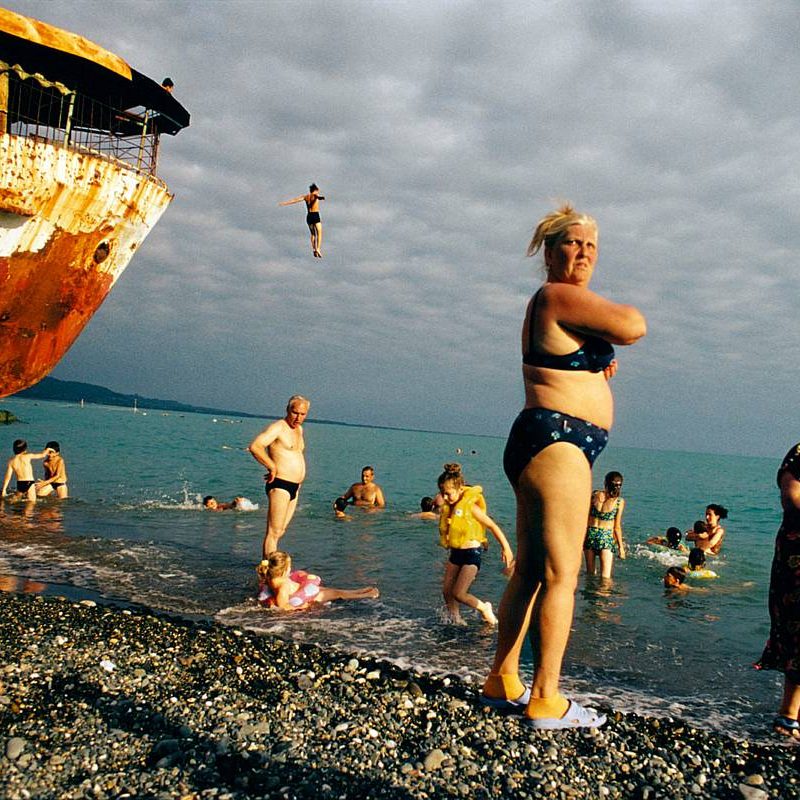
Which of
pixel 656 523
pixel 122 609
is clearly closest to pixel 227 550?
pixel 122 609

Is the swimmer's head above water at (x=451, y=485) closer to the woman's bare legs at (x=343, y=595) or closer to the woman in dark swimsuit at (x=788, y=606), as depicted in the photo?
the woman's bare legs at (x=343, y=595)

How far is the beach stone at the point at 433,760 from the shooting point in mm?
3207

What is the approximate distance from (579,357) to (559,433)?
43cm

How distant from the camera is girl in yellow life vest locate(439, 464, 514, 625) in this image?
6.38 m

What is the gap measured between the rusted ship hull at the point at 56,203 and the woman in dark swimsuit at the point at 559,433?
35.7 ft

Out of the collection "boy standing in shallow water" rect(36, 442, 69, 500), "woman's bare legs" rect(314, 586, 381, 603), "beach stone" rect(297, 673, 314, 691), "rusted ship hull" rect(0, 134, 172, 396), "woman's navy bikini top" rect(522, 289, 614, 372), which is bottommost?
"boy standing in shallow water" rect(36, 442, 69, 500)

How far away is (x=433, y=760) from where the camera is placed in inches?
128

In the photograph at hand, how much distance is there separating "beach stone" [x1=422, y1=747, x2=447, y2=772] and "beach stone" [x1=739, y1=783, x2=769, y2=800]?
59.6 inches

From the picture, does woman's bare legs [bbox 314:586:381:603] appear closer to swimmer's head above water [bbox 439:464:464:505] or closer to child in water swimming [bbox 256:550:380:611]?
child in water swimming [bbox 256:550:380:611]

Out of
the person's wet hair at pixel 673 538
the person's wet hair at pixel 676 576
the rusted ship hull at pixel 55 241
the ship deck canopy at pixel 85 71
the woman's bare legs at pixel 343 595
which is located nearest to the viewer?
the woman's bare legs at pixel 343 595

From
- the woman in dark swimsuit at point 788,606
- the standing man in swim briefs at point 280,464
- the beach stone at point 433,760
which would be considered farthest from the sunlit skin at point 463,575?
the beach stone at point 433,760

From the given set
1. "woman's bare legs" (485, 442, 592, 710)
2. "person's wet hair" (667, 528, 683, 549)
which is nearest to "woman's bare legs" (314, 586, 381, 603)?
"woman's bare legs" (485, 442, 592, 710)

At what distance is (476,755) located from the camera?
3328mm

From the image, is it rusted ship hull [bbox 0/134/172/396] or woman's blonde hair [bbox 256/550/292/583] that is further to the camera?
rusted ship hull [bbox 0/134/172/396]
